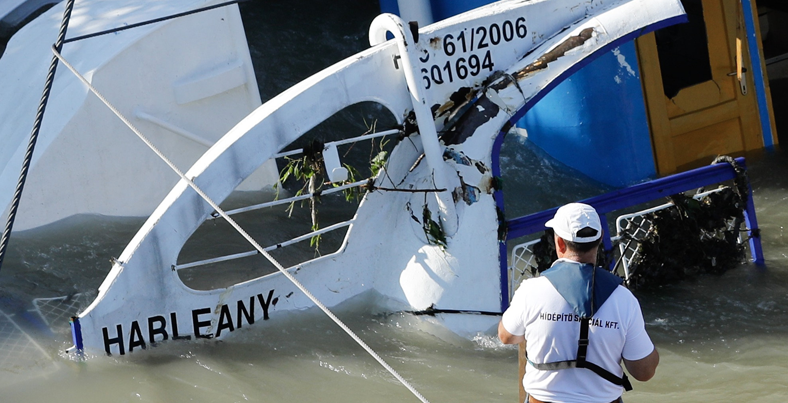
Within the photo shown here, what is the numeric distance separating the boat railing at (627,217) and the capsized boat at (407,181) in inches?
6.9

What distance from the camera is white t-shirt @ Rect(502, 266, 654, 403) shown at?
2361 millimetres

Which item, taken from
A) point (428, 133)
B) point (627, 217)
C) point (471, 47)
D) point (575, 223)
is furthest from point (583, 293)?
point (627, 217)

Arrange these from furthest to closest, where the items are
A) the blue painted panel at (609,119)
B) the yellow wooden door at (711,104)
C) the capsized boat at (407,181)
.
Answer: the yellow wooden door at (711,104), the blue painted panel at (609,119), the capsized boat at (407,181)

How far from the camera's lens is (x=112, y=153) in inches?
256

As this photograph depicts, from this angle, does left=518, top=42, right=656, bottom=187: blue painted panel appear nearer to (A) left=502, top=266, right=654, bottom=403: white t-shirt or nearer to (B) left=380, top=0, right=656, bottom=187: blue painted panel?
(B) left=380, top=0, right=656, bottom=187: blue painted panel

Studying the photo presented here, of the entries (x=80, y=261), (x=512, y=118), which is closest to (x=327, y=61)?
(x=80, y=261)

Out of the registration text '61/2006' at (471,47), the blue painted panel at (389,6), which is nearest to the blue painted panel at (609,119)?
the registration text '61/2006' at (471,47)

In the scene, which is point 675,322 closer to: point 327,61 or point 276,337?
point 276,337

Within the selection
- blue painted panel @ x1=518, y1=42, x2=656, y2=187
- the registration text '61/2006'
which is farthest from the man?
blue painted panel @ x1=518, y1=42, x2=656, y2=187

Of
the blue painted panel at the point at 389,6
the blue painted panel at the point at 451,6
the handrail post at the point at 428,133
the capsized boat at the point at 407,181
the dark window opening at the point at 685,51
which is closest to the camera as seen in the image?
the capsized boat at the point at 407,181

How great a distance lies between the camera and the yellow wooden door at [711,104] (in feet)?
22.5

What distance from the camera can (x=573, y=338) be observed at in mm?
2379

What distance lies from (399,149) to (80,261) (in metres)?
2.82

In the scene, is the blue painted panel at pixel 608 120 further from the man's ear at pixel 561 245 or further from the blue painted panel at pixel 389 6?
the man's ear at pixel 561 245
